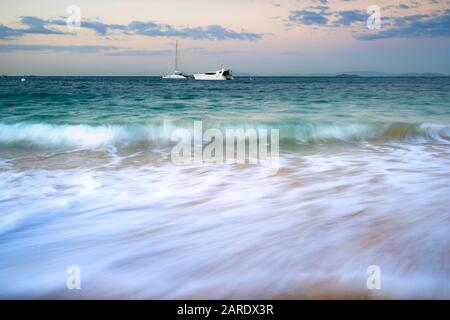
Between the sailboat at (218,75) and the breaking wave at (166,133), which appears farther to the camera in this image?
the sailboat at (218,75)

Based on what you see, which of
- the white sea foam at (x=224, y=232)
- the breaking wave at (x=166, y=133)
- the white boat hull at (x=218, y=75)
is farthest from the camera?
the white boat hull at (x=218, y=75)

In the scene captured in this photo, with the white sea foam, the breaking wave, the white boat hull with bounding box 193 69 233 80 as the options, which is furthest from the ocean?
the white boat hull with bounding box 193 69 233 80

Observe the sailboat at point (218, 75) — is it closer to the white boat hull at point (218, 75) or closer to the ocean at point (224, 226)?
the white boat hull at point (218, 75)

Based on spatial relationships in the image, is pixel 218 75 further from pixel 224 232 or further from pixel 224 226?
pixel 224 232

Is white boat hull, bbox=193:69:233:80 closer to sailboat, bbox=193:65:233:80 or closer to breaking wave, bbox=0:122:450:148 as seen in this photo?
sailboat, bbox=193:65:233:80

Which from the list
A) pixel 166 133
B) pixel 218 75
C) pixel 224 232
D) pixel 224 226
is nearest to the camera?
pixel 224 232

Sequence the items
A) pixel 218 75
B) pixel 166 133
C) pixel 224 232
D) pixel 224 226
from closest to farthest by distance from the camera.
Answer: pixel 224 232, pixel 224 226, pixel 166 133, pixel 218 75

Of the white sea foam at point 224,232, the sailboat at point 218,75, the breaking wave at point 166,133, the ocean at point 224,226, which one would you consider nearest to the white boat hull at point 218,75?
the sailboat at point 218,75

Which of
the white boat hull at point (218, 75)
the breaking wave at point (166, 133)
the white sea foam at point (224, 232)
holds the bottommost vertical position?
the white sea foam at point (224, 232)

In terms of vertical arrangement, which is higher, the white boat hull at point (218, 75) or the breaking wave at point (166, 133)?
the white boat hull at point (218, 75)

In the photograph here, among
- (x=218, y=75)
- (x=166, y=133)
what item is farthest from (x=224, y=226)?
(x=218, y=75)

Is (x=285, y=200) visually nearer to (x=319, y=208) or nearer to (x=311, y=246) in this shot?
(x=319, y=208)

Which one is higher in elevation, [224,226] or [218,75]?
[218,75]

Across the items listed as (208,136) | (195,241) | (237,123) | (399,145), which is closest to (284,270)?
(195,241)
